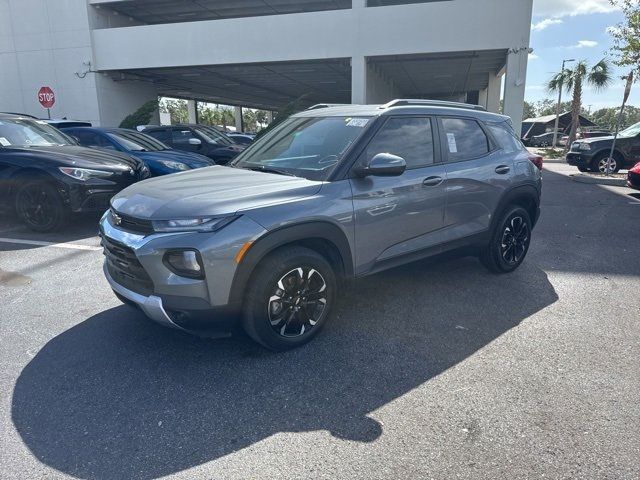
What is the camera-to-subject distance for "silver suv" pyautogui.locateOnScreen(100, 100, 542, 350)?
9.35 ft

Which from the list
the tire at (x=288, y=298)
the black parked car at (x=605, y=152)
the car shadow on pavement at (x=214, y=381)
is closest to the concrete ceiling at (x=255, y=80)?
the black parked car at (x=605, y=152)

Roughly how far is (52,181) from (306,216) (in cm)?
484

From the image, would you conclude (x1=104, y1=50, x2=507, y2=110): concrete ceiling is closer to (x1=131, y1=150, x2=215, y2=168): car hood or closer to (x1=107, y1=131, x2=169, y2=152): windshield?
(x1=107, y1=131, x2=169, y2=152): windshield

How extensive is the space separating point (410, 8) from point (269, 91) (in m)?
16.9

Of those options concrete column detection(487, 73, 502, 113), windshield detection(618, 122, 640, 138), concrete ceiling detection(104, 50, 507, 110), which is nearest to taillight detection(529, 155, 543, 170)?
windshield detection(618, 122, 640, 138)

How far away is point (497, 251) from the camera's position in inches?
188

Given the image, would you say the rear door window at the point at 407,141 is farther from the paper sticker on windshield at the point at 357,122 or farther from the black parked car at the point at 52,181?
the black parked car at the point at 52,181

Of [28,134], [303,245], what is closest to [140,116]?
[28,134]

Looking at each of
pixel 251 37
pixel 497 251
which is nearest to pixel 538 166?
pixel 497 251

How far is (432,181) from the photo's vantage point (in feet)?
12.9

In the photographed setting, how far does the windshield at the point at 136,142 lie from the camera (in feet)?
28.1

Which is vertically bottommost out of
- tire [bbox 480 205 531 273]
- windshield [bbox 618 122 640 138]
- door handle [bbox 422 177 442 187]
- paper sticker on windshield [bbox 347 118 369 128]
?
tire [bbox 480 205 531 273]

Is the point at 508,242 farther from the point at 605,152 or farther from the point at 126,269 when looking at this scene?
the point at 605,152

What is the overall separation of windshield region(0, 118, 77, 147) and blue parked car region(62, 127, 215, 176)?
0.93 m
